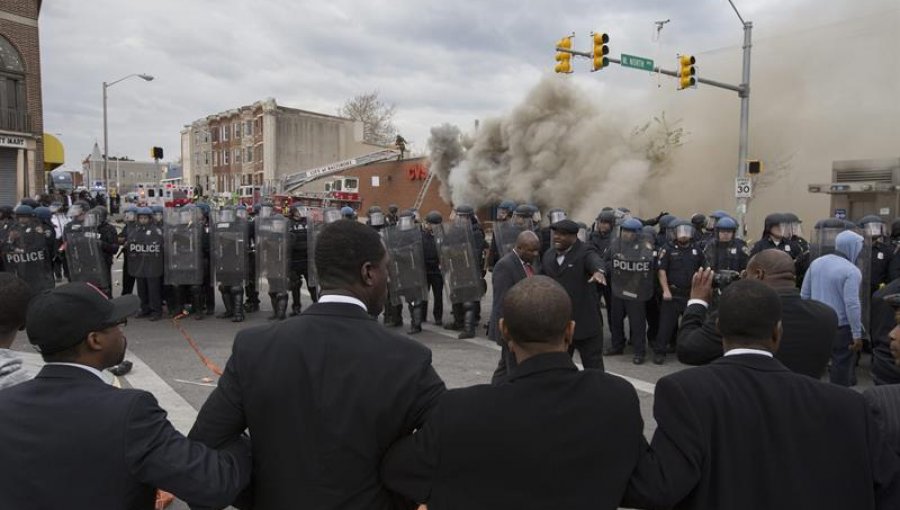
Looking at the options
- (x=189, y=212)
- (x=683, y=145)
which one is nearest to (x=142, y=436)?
(x=189, y=212)

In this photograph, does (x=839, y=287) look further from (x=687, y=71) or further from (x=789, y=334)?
(x=687, y=71)

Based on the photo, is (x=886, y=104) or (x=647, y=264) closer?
(x=647, y=264)

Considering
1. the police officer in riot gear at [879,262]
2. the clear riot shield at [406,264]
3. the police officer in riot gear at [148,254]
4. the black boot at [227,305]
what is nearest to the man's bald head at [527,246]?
the clear riot shield at [406,264]

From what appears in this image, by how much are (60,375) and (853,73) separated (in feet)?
86.3

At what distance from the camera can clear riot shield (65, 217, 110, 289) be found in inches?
387

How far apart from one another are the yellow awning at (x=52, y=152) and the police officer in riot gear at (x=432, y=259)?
Result: 1040 inches

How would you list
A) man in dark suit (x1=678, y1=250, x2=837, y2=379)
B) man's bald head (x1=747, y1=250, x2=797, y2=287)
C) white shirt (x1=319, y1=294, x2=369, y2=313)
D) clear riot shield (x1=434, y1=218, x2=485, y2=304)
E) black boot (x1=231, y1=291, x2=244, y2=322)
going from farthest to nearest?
black boot (x1=231, y1=291, x2=244, y2=322)
clear riot shield (x1=434, y1=218, x2=485, y2=304)
man's bald head (x1=747, y1=250, x2=797, y2=287)
man in dark suit (x1=678, y1=250, x2=837, y2=379)
white shirt (x1=319, y1=294, x2=369, y2=313)

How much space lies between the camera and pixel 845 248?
681 cm

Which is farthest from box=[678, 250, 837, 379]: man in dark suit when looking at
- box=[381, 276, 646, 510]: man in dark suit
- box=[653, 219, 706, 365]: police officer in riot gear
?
box=[653, 219, 706, 365]: police officer in riot gear

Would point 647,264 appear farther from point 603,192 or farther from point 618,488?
point 603,192

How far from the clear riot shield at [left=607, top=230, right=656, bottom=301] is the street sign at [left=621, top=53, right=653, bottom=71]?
313 inches

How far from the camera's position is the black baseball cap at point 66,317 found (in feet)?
6.62

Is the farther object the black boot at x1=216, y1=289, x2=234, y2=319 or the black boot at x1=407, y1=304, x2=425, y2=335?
the black boot at x1=216, y1=289, x2=234, y2=319

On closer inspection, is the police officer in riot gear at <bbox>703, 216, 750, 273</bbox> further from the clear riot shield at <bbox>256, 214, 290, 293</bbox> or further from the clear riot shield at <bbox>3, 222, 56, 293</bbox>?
the clear riot shield at <bbox>3, 222, 56, 293</bbox>
